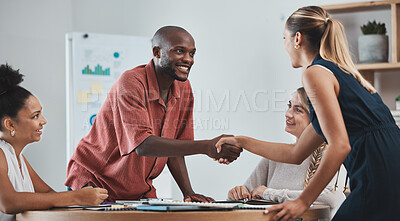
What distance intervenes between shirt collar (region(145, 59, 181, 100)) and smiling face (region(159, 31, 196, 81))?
0.04 meters

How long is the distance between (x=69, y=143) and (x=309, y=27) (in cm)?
236

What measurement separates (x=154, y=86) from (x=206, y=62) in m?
2.10

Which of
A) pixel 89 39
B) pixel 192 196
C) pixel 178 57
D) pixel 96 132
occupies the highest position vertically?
pixel 89 39

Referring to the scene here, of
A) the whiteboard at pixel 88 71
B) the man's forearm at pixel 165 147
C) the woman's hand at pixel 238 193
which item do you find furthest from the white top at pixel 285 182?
the whiteboard at pixel 88 71

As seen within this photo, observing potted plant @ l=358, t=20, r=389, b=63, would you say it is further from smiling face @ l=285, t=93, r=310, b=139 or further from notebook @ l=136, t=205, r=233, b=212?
notebook @ l=136, t=205, r=233, b=212

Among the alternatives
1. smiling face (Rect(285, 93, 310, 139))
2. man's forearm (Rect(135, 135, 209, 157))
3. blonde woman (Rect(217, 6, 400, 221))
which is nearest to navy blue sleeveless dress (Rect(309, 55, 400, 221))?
blonde woman (Rect(217, 6, 400, 221))

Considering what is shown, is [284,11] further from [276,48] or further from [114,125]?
[114,125]

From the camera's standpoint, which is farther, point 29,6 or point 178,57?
Answer: point 29,6

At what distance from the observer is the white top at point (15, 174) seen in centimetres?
160

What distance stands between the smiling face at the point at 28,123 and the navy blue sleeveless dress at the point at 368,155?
3.34 ft

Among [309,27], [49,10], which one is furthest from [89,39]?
[309,27]

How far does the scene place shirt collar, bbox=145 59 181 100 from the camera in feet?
6.16

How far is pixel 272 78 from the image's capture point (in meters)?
3.84

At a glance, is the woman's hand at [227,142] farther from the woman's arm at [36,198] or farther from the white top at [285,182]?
the woman's arm at [36,198]
